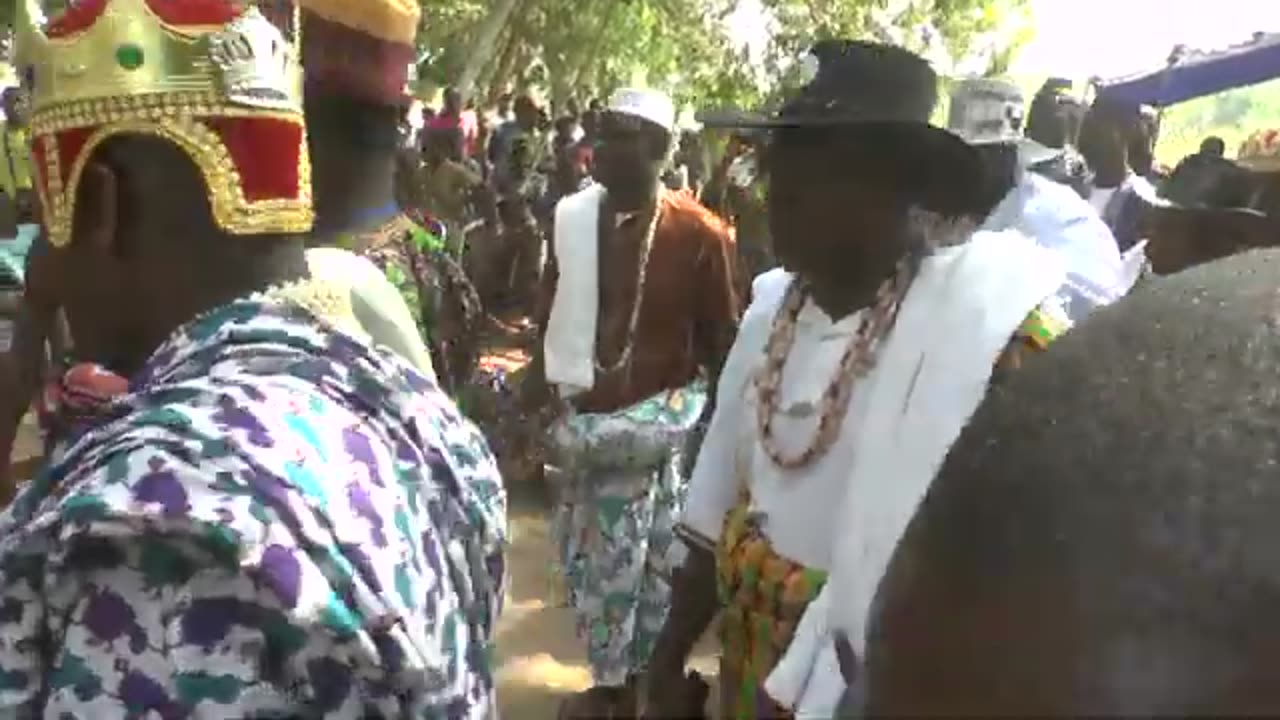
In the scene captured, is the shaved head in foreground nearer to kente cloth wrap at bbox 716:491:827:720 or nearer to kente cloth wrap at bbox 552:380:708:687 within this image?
kente cloth wrap at bbox 716:491:827:720

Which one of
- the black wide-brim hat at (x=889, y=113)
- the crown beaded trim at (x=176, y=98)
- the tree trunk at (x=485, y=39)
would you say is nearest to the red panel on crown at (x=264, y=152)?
the crown beaded trim at (x=176, y=98)

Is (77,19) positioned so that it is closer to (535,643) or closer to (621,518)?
(621,518)

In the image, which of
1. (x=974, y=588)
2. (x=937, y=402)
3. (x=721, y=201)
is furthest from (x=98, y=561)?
(x=721, y=201)

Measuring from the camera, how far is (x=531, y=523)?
22.0ft

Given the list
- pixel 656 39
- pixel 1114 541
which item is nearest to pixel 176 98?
pixel 1114 541

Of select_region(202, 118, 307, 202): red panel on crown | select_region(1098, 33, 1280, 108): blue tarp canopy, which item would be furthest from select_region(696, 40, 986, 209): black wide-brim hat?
select_region(1098, 33, 1280, 108): blue tarp canopy

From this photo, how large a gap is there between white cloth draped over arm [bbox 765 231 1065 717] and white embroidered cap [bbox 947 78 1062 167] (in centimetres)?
40

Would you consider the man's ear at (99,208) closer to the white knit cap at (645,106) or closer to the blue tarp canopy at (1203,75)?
the white knit cap at (645,106)

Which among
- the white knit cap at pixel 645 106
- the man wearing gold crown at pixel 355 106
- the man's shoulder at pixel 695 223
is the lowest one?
the man's shoulder at pixel 695 223

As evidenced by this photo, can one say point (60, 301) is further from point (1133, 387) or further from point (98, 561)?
point (1133, 387)

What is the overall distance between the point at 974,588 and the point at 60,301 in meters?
1.45

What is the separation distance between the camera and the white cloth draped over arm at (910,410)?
2049 mm

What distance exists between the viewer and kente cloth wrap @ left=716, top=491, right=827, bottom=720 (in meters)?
2.27

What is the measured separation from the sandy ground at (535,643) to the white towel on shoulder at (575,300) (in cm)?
112
